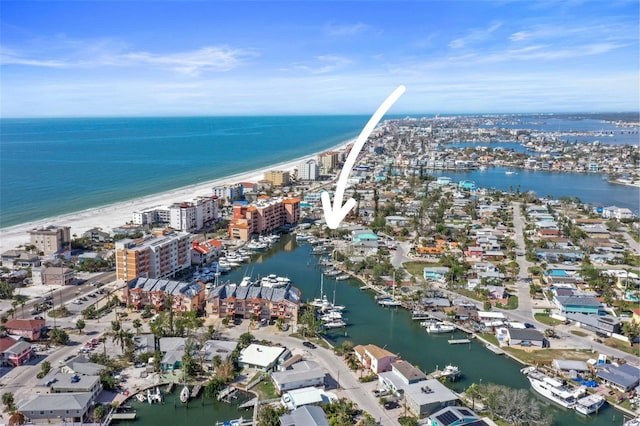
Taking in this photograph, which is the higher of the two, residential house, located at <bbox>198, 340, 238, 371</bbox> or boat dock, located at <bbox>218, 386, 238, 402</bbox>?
residential house, located at <bbox>198, 340, 238, 371</bbox>

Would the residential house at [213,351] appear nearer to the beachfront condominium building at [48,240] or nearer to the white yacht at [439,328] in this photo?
the white yacht at [439,328]

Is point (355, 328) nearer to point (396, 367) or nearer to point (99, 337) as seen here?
point (396, 367)

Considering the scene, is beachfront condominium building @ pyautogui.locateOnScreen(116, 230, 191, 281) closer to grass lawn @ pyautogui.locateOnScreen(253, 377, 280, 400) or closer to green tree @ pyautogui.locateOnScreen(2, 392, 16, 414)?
green tree @ pyautogui.locateOnScreen(2, 392, 16, 414)

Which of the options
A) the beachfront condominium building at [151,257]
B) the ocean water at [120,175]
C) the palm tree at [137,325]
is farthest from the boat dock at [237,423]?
the ocean water at [120,175]

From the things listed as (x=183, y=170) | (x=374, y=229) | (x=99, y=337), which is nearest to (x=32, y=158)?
(x=183, y=170)

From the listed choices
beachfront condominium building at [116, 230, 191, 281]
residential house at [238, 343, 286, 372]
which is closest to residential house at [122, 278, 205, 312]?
beachfront condominium building at [116, 230, 191, 281]

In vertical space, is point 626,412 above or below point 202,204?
below
